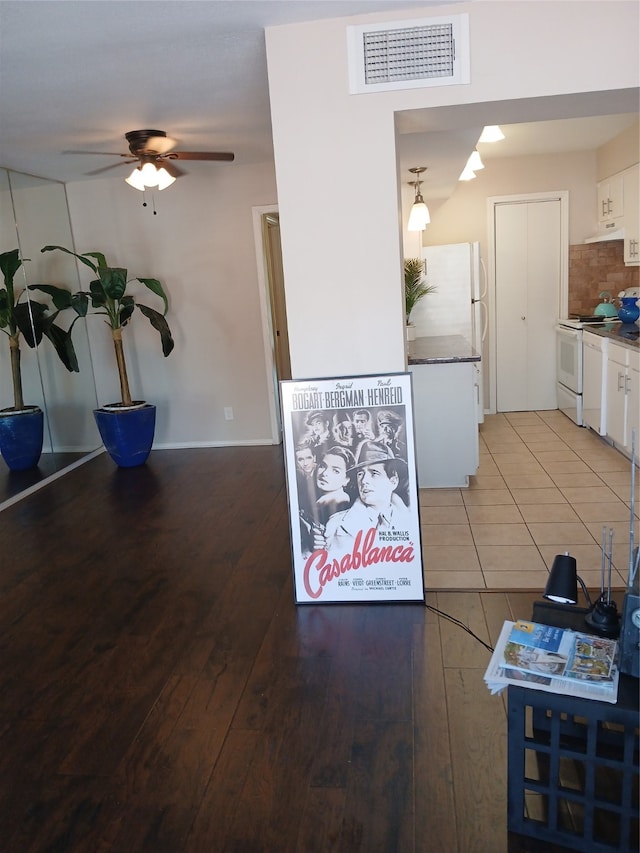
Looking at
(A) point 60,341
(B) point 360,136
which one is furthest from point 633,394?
(A) point 60,341

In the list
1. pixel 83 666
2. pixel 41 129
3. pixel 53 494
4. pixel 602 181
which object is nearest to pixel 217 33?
pixel 41 129

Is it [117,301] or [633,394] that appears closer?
[633,394]

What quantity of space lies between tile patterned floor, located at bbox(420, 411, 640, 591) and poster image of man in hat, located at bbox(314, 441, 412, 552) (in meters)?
0.47

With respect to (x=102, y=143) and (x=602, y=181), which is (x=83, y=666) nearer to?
(x=102, y=143)

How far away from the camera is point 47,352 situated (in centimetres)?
548

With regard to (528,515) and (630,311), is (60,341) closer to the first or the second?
(528,515)

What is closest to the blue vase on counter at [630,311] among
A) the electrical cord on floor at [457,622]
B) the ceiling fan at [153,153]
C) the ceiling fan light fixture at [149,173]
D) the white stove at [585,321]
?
the white stove at [585,321]

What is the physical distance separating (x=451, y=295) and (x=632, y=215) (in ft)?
4.98

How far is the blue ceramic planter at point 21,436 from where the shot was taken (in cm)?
498

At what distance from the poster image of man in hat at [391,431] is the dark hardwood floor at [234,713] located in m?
0.67

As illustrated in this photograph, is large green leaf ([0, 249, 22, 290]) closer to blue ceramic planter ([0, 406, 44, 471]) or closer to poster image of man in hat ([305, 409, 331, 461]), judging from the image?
blue ceramic planter ([0, 406, 44, 471])

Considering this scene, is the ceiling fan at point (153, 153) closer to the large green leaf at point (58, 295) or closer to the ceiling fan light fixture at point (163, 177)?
the ceiling fan light fixture at point (163, 177)

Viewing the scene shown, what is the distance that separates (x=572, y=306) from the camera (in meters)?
6.27

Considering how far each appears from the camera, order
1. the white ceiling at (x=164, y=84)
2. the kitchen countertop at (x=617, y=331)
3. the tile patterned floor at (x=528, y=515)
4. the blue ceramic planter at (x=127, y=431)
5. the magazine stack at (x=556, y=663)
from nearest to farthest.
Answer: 1. the magazine stack at (x=556, y=663)
2. the white ceiling at (x=164, y=84)
3. the tile patterned floor at (x=528, y=515)
4. the kitchen countertop at (x=617, y=331)
5. the blue ceramic planter at (x=127, y=431)
